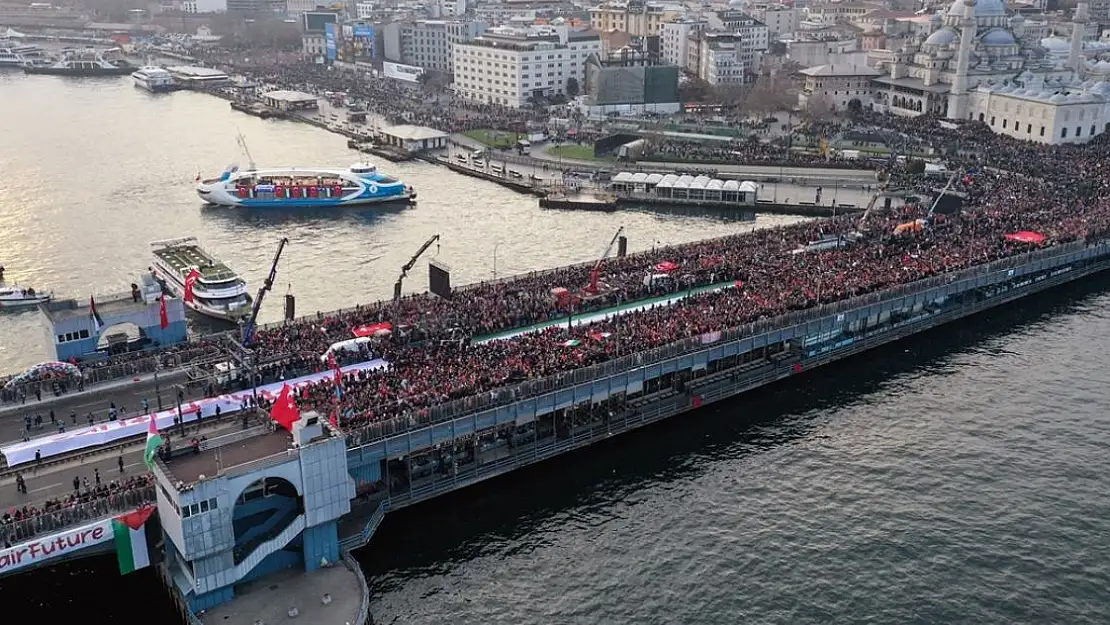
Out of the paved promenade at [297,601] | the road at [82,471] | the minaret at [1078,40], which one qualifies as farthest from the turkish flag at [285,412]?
the minaret at [1078,40]

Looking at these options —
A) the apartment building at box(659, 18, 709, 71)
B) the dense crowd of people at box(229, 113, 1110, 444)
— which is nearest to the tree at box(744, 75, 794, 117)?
the apartment building at box(659, 18, 709, 71)

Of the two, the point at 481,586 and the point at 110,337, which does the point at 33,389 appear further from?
the point at 481,586

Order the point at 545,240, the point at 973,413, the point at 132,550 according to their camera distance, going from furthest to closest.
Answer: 1. the point at 545,240
2. the point at 973,413
3. the point at 132,550

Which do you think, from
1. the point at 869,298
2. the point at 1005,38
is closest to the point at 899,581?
the point at 869,298

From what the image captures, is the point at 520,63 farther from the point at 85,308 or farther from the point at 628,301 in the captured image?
the point at 85,308

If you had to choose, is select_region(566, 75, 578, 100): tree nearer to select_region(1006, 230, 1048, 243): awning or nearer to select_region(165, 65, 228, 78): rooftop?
select_region(165, 65, 228, 78): rooftop

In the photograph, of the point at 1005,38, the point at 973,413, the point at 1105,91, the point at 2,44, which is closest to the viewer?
the point at 973,413

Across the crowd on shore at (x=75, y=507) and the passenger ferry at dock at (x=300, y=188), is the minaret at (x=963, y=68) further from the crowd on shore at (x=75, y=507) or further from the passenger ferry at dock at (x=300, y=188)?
the crowd on shore at (x=75, y=507)
